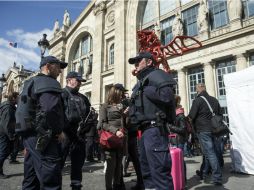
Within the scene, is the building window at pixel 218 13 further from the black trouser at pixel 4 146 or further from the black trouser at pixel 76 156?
the black trouser at pixel 4 146

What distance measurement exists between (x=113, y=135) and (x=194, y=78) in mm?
12979

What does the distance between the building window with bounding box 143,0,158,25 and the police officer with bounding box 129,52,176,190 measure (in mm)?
17743

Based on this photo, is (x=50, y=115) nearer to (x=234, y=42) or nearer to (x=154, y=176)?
(x=154, y=176)

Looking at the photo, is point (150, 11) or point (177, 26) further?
point (150, 11)

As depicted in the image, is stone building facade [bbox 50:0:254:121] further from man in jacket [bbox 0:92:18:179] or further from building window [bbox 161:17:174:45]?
man in jacket [bbox 0:92:18:179]

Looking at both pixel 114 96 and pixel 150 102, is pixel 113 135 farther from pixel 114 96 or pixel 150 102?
pixel 150 102

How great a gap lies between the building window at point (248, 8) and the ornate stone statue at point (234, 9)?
518 mm

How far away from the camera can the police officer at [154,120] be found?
2.51m

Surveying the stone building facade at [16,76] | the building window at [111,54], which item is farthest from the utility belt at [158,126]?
the stone building facade at [16,76]

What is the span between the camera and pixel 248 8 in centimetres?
1359

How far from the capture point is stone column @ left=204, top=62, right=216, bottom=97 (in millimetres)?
13969

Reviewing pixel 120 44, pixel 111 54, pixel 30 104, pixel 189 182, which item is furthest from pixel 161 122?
pixel 111 54

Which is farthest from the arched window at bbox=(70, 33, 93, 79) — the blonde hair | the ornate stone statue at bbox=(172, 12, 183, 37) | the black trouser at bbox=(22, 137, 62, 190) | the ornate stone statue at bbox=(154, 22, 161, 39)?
the black trouser at bbox=(22, 137, 62, 190)

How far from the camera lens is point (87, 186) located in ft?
15.1
